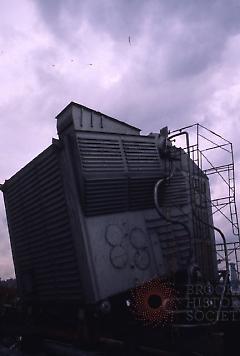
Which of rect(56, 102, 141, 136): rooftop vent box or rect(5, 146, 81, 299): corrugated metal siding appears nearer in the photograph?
rect(56, 102, 141, 136): rooftop vent box

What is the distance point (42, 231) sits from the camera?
959 cm

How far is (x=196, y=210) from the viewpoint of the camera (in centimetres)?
940

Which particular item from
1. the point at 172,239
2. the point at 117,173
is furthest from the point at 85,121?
the point at 172,239

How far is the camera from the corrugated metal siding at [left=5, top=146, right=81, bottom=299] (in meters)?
8.49

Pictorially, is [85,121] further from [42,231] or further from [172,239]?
[172,239]

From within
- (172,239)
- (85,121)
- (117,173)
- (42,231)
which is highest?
(85,121)

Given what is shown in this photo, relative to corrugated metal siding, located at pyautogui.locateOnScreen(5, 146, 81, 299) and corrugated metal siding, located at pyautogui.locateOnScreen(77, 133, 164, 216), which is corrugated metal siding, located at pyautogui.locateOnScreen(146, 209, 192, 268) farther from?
corrugated metal siding, located at pyautogui.locateOnScreen(5, 146, 81, 299)

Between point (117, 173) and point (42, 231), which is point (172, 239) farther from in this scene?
point (42, 231)

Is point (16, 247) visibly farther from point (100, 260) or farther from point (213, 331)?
point (213, 331)

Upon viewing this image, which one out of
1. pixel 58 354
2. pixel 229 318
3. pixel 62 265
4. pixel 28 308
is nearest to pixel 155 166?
pixel 62 265

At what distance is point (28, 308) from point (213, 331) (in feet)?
20.9

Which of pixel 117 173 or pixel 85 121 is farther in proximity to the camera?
pixel 85 121

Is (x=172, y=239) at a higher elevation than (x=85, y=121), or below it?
below

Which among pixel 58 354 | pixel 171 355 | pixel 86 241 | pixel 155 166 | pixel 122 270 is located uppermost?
pixel 155 166
